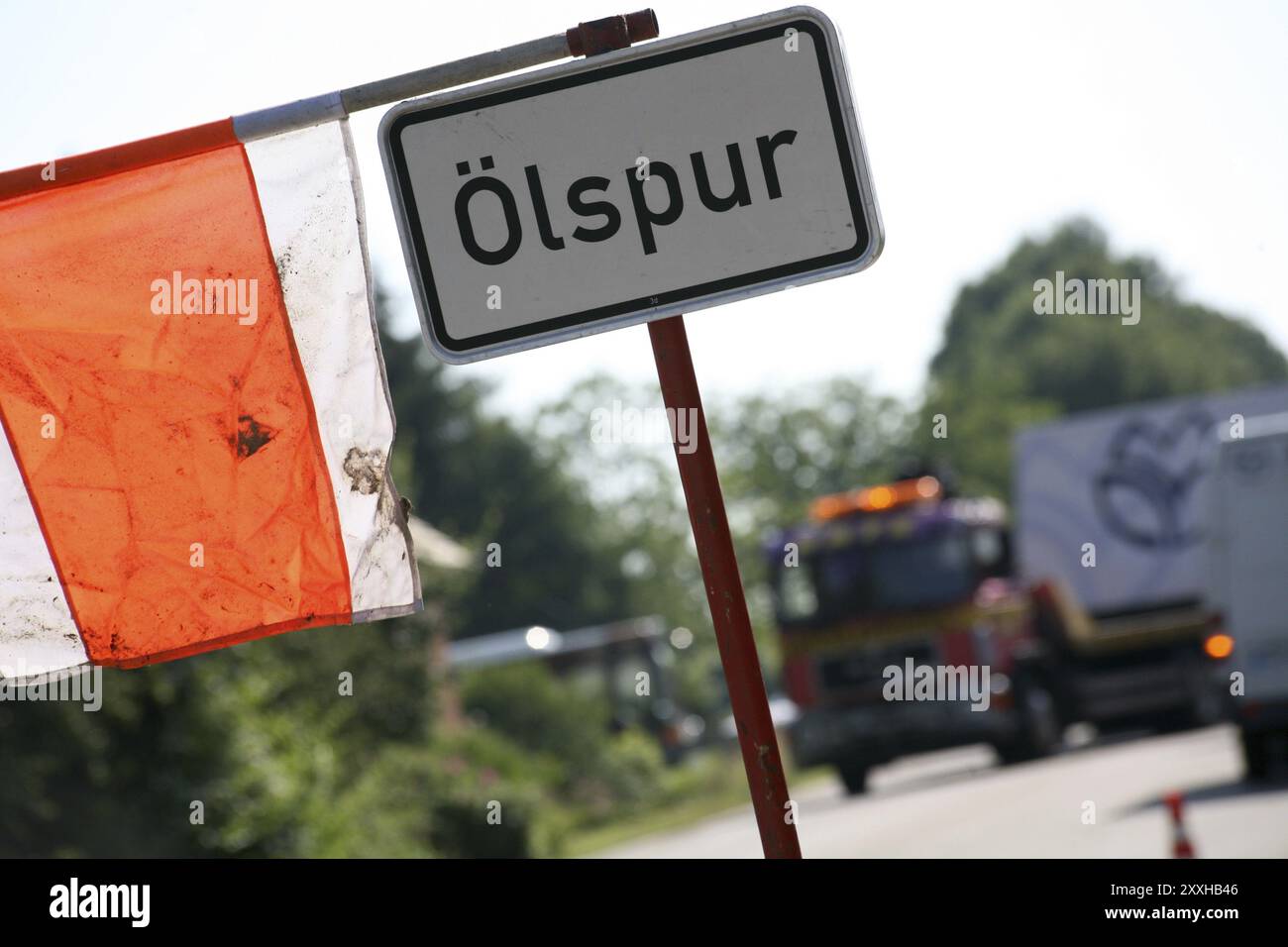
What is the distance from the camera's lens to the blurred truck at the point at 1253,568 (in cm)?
1509

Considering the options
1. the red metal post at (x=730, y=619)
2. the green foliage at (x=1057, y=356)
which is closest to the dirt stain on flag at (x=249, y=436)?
the red metal post at (x=730, y=619)

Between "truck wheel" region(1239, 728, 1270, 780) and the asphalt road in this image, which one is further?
"truck wheel" region(1239, 728, 1270, 780)

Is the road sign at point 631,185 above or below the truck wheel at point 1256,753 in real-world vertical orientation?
above

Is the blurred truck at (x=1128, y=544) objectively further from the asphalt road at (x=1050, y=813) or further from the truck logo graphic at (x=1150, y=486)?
the asphalt road at (x=1050, y=813)

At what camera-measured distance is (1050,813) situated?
1616 cm

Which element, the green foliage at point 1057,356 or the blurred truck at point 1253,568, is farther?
the green foliage at point 1057,356

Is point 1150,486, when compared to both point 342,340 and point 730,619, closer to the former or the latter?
point 342,340

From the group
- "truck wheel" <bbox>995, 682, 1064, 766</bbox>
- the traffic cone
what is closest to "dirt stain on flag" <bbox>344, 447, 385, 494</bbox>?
the traffic cone

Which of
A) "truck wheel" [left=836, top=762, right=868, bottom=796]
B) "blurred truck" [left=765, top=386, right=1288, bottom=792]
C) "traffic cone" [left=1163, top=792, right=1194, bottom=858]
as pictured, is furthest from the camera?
"truck wheel" [left=836, top=762, right=868, bottom=796]

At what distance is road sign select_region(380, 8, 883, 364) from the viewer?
295 cm

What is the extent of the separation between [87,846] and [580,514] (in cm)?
5317

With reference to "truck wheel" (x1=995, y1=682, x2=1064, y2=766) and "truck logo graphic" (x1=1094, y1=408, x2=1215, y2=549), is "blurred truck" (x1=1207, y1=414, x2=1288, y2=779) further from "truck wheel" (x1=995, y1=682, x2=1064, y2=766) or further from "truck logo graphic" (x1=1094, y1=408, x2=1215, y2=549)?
"truck logo graphic" (x1=1094, y1=408, x2=1215, y2=549)

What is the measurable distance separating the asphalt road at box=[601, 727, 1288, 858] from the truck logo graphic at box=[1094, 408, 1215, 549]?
123 inches

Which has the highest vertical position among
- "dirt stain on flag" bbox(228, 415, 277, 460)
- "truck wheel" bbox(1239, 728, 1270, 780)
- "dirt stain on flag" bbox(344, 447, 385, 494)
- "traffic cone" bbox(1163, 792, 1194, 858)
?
"dirt stain on flag" bbox(228, 415, 277, 460)
